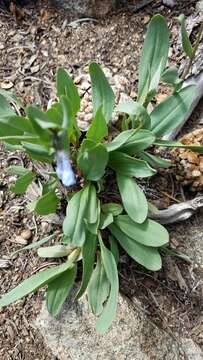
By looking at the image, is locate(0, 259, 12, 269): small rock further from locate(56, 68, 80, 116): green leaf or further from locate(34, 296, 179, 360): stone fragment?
locate(56, 68, 80, 116): green leaf

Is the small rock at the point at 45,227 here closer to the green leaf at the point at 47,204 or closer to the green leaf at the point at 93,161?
the green leaf at the point at 47,204

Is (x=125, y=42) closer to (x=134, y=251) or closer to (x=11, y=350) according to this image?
(x=134, y=251)

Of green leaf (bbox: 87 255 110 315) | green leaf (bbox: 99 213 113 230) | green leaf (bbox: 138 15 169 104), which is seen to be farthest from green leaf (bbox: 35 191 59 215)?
green leaf (bbox: 138 15 169 104)

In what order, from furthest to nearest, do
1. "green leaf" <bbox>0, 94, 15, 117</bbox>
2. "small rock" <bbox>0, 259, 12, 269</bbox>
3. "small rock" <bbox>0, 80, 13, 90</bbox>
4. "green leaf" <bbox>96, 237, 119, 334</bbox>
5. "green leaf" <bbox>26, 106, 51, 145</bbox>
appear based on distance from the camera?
1. "small rock" <bbox>0, 80, 13, 90</bbox>
2. "small rock" <bbox>0, 259, 12, 269</bbox>
3. "green leaf" <bbox>0, 94, 15, 117</bbox>
4. "green leaf" <bbox>96, 237, 119, 334</bbox>
5. "green leaf" <bbox>26, 106, 51, 145</bbox>

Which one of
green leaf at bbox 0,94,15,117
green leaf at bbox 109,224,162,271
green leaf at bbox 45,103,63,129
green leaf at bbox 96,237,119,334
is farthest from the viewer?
green leaf at bbox 0,94,15,117

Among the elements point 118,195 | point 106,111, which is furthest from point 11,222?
point 106,111

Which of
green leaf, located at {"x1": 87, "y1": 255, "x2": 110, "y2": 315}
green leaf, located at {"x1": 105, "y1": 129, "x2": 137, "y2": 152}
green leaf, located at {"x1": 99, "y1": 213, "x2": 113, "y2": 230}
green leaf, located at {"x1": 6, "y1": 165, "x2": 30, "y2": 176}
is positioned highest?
green leaf, located at {"x1": 105, "y1": 129, "x2": 137, "y2": 152}
